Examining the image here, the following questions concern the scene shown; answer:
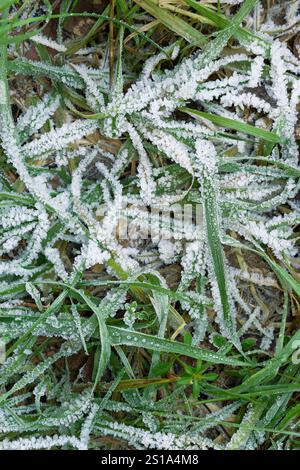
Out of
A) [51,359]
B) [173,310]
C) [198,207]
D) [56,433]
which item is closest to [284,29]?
[198,207]

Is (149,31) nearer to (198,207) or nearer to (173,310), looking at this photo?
(198,207)

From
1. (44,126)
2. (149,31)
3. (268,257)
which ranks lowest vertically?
(268,257)

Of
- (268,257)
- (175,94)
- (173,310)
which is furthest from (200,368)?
(175,94)

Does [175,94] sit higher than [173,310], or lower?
higher

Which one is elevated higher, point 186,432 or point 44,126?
point 44,126

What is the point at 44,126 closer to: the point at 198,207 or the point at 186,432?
the point at 198,207

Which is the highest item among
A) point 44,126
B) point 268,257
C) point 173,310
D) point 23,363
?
point 44,126
